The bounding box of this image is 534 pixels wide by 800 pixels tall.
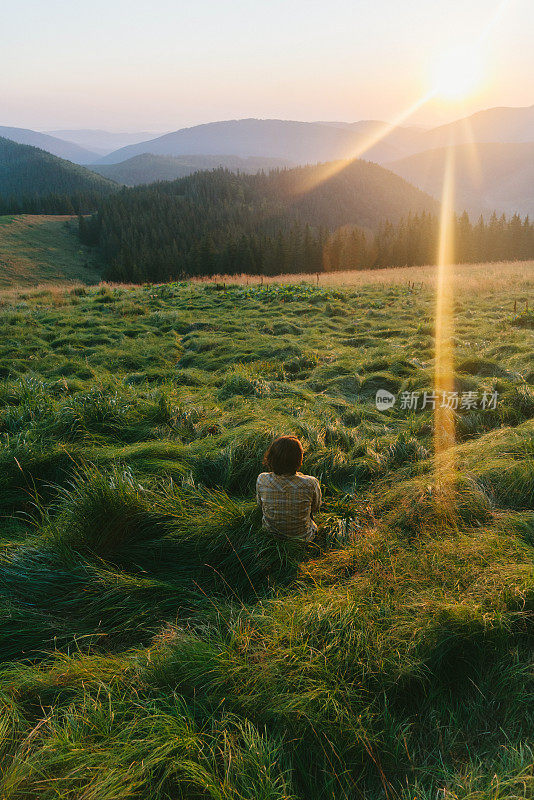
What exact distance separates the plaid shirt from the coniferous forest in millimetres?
61707

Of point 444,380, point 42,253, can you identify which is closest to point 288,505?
point 444,380

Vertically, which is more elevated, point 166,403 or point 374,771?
point 166,403

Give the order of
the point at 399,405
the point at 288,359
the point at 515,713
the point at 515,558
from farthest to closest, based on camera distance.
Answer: the point at 288,359, the point at 399,405, the point at 515,558, the point at 515,713

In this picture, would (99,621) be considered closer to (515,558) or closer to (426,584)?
(426,584)

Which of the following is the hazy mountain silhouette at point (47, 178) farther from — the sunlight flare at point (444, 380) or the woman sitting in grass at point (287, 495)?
the woman sitting in grass at point (287, 495)

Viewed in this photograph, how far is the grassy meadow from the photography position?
1.76 meters

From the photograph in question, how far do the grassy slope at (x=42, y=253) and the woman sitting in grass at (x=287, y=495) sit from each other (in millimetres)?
63916

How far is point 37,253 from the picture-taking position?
2773 inches

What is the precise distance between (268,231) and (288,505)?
111706 mm

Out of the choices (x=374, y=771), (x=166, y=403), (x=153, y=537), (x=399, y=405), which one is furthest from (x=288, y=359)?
(x=374, y=771)

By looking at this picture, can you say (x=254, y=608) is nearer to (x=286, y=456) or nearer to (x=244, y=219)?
(x=286, y=456)

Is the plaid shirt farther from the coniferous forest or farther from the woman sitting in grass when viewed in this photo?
the coniferous forest

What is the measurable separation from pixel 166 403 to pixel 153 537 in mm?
2714

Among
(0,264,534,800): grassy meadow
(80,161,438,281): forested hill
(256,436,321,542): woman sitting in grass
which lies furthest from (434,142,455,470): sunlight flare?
(80,161,438,281): forested hill
